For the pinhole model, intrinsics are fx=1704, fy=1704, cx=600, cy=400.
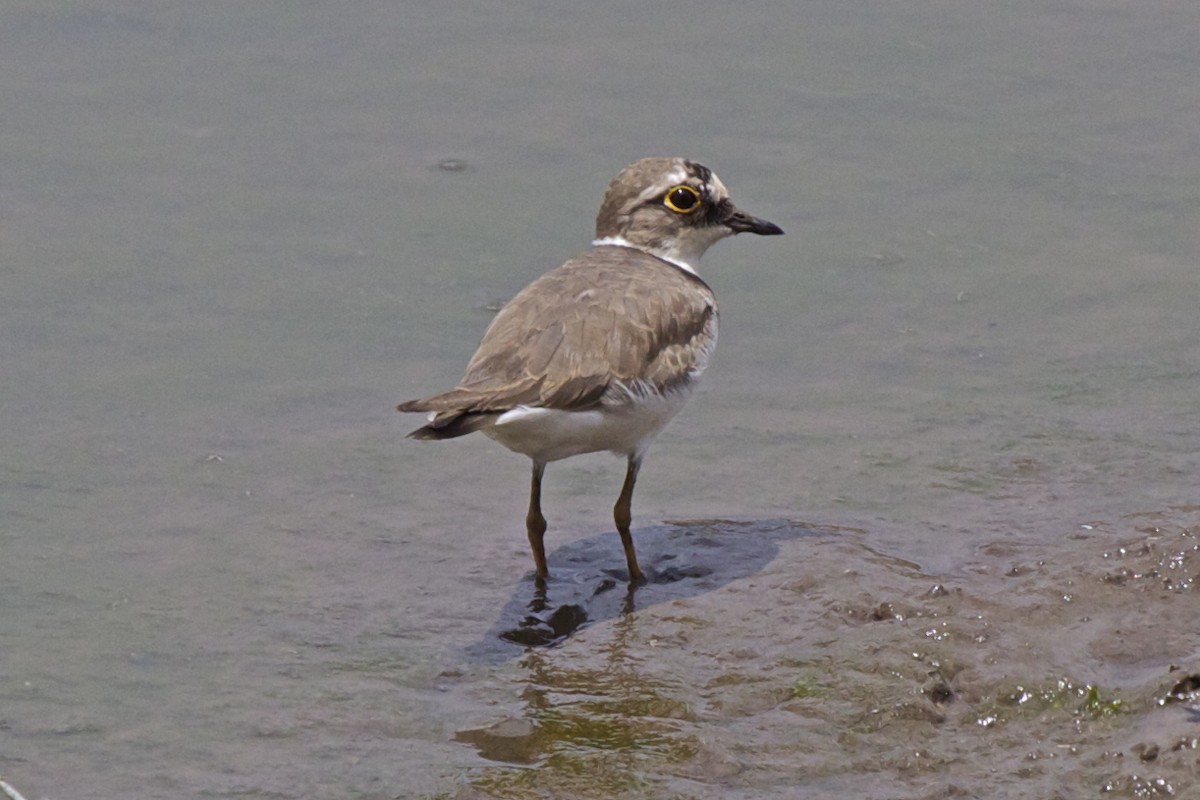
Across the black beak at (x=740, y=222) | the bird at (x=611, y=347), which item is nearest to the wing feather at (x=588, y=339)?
the bird at (x=611, y=347)

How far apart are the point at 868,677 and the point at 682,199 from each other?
2838 millimetres

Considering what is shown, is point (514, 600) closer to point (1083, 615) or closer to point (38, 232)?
point (1083, 615)

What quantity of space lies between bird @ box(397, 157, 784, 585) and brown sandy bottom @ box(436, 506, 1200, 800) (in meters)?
0.65

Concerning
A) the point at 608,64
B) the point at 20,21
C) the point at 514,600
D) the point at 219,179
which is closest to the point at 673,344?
the point at 514,600

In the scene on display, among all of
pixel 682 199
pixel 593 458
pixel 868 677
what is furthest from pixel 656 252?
pixel 868 677

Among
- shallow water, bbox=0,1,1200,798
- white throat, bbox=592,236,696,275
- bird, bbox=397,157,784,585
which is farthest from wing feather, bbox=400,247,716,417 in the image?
shallow water, bbox=0,1,1200,798

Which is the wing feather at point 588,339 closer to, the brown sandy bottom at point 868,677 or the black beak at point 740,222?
the black beak at point 740,222

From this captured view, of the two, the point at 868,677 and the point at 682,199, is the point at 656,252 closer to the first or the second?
the point at 682,199

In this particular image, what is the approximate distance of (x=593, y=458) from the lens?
8578 mm

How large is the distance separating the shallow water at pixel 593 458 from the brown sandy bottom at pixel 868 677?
0.8 inches

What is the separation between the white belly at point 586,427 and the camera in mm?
6453

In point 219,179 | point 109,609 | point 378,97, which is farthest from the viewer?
point 378,97

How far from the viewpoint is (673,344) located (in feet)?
23.4

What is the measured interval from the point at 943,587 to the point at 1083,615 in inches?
20.7
